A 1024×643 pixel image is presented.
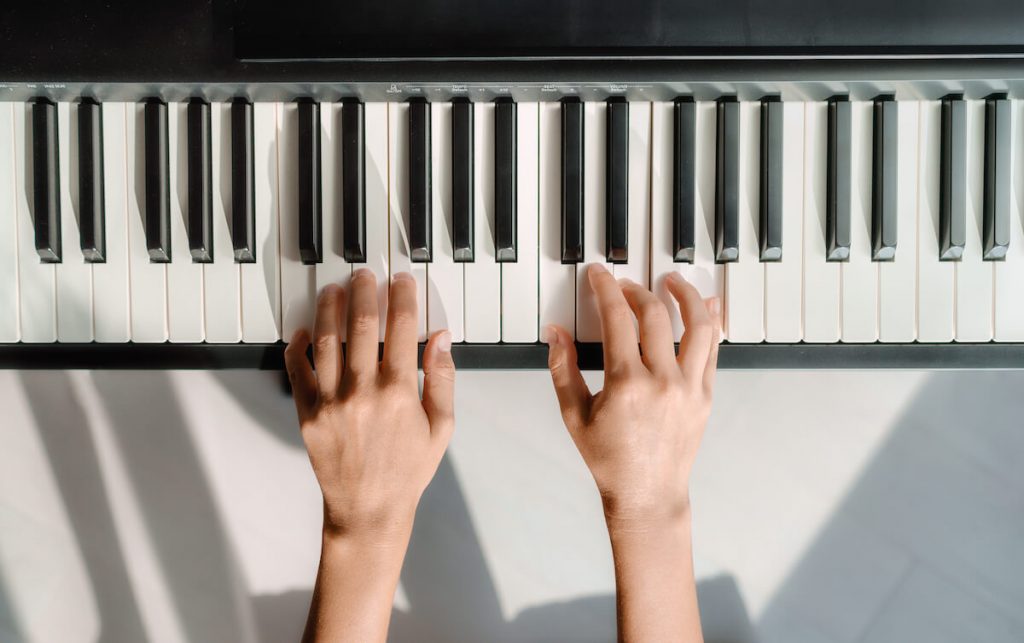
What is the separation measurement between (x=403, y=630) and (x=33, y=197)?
0.91m

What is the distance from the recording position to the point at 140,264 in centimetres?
88

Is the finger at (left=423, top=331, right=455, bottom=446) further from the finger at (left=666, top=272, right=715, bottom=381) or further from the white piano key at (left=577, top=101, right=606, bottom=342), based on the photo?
the finger at (left=666, top=272, right=715, bottom=381)

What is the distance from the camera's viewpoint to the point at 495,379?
3.29 ft

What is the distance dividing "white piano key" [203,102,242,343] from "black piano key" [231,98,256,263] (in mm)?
24

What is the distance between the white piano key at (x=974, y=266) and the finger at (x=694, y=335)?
399mm

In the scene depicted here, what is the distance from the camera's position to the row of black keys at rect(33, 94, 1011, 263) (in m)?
0.84

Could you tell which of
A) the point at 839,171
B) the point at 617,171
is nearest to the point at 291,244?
the point at 617,171

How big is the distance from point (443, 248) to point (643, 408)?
1.21ft

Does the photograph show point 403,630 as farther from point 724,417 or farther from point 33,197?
point 33,197

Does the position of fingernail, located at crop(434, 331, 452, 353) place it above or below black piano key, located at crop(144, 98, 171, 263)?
below

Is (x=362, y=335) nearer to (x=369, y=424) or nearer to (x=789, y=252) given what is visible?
(x=369, y=424)

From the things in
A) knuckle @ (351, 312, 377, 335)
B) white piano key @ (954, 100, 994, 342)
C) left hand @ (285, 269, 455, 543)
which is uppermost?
white piano key @ (954, 100, 994, 342)

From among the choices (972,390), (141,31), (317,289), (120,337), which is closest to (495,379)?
(317,289)

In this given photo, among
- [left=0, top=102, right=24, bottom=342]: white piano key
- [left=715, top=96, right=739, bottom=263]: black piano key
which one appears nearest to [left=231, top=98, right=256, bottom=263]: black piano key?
[left=0, top=102, right=24, bottom=342]: white piano key
